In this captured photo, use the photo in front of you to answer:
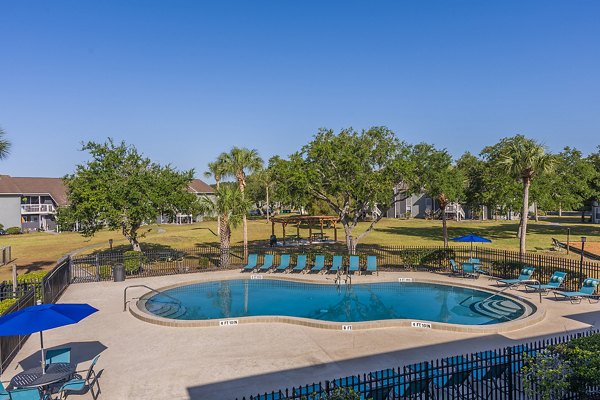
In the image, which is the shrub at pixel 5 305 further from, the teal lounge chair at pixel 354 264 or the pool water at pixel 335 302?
the teal lounge chair at pixel 354 264

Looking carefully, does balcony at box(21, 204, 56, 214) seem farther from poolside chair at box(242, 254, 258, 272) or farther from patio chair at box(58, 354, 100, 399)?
patio chair at box(58, 354, 100, 399)

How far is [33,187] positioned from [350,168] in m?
65.2

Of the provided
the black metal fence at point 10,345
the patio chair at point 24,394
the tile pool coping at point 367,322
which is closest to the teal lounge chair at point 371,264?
the tile pool coping at point 367,322

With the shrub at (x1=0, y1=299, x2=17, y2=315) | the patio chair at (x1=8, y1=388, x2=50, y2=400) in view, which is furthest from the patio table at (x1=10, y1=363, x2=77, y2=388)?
the shrub at (x1=0, y1=299, x2=17, y2=315)

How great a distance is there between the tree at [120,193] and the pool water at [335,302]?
841 cm

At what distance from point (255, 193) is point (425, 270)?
68.8 meters

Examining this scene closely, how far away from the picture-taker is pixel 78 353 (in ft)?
41.5

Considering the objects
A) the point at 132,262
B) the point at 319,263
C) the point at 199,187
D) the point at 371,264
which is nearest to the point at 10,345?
the point at 132,262

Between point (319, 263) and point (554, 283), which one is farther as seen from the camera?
point (319, 263)

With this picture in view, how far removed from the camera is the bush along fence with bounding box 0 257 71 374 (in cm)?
1171

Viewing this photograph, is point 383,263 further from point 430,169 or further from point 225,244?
point 225,244

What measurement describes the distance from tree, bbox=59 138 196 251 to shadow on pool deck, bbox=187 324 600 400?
2031cm

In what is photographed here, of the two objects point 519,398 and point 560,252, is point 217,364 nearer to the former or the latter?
point 519,398

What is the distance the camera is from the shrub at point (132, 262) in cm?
2509
